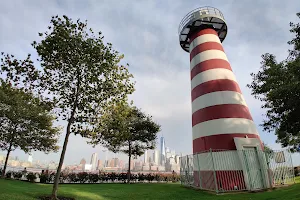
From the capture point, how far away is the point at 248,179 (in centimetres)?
1101

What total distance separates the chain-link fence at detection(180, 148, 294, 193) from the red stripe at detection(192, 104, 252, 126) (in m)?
2.25

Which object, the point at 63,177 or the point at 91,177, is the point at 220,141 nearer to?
the point at 91,177

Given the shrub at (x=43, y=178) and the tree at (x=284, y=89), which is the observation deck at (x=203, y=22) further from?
the shrub at (x=43, y=178)

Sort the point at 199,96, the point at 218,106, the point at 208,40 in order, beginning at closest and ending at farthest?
the point at 218,106 < the point at 199,96 < the point at 208,40

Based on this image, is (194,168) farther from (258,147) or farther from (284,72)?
(284,72)

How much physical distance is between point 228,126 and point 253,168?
2756mm

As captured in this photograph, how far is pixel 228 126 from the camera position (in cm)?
1226

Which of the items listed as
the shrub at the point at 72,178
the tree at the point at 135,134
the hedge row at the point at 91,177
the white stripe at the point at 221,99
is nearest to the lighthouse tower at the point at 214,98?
the white stripe at the point at 221,99

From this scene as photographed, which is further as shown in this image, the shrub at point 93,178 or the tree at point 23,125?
the shrub at point 93,178

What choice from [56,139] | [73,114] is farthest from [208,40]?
[56,139]

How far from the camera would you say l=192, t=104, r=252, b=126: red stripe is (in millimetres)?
12633

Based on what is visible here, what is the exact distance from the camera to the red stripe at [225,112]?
12.6 meters

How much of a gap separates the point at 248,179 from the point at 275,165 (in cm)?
262

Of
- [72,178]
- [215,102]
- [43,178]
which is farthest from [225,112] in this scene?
[43,178]
